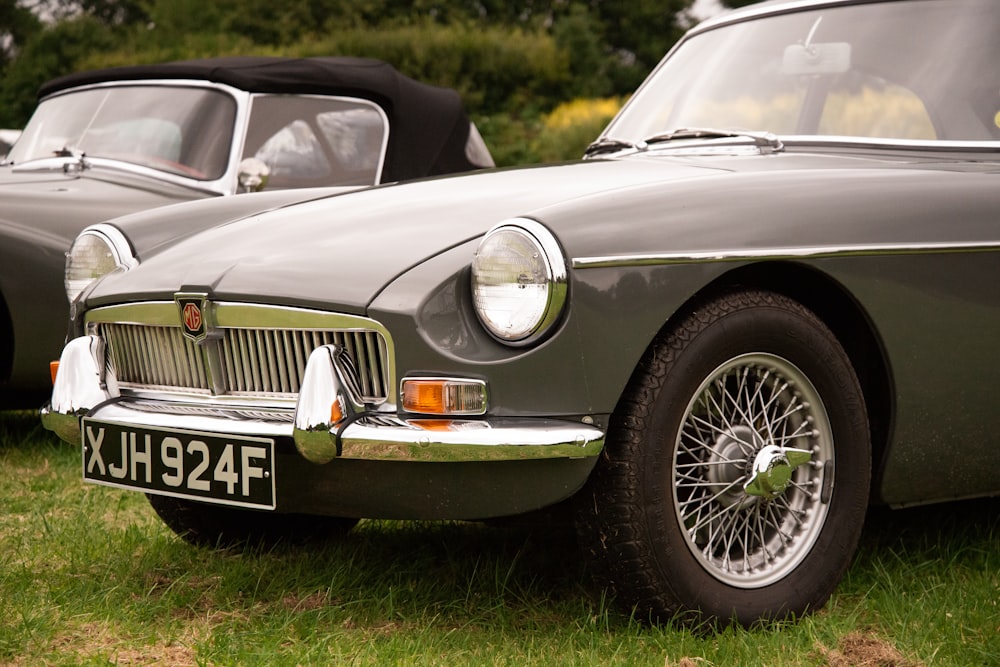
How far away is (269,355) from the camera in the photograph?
273 centimetres

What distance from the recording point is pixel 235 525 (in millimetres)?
3537

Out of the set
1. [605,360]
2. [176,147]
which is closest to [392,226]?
[605,360]

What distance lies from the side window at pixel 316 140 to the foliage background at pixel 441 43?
32.2 ft

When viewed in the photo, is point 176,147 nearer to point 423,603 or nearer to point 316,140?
point 316,140

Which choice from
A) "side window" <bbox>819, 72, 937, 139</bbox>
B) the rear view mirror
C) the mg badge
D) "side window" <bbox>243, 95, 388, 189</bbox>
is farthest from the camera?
"side window" <bbox>243, 95, 388, 189</bbox>

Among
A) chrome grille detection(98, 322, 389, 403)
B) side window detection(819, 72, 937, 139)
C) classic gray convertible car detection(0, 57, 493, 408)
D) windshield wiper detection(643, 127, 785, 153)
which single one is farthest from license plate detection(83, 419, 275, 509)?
classic gray convertible car detection(0, 57, 493, 408)

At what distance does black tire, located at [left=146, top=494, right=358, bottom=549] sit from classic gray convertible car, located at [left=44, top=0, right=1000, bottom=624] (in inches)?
22.2

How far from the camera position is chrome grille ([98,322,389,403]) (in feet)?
8.49

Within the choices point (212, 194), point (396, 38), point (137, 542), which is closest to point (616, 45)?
point (396, 38)

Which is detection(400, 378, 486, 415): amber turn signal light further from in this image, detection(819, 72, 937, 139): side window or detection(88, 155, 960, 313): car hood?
detection(819, 72, 937, 139): side window

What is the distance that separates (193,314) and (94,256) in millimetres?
733

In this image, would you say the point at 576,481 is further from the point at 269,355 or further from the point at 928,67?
the point at 928,67

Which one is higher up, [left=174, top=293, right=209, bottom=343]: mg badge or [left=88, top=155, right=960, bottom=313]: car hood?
[left=88, top=155, right=960, bottom=313]: car hood

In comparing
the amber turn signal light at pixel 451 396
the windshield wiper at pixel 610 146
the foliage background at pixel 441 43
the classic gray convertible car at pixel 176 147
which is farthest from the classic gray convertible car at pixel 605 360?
the foliage background at pixel 441 43
